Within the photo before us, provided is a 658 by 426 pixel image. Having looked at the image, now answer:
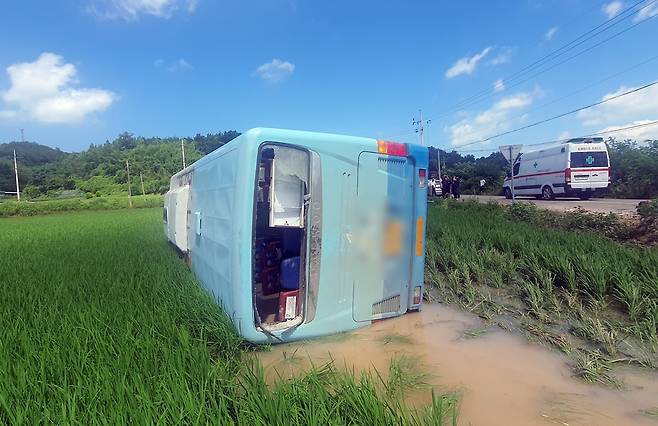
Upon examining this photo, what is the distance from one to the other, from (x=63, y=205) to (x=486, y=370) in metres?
34.0

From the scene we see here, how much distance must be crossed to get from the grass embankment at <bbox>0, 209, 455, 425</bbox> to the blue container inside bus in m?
0.51

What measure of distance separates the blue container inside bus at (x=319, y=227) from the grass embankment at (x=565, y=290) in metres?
1.34

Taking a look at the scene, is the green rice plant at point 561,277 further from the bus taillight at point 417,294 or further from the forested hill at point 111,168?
the forested hill at point 111,168

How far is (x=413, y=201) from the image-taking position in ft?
12.1

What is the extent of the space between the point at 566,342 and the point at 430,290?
2011 millimetres

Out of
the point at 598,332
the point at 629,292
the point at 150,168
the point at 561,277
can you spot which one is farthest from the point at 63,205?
the point at 629,292

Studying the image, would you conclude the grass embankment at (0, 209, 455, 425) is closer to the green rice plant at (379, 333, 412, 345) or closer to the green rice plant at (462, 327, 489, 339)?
the green rice plant at (379, 333, 412, 345)

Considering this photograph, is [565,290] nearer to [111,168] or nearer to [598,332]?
[598,332]

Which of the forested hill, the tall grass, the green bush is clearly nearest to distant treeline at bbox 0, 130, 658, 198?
the forested hill

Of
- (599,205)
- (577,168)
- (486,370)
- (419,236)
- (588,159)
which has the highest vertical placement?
(588,159)

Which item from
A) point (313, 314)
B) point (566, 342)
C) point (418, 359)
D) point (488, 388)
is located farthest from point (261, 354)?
point (566, 342)

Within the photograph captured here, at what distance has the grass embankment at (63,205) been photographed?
87.7 feet

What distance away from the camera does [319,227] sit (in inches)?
122

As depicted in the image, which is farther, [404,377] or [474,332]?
[474,332]
